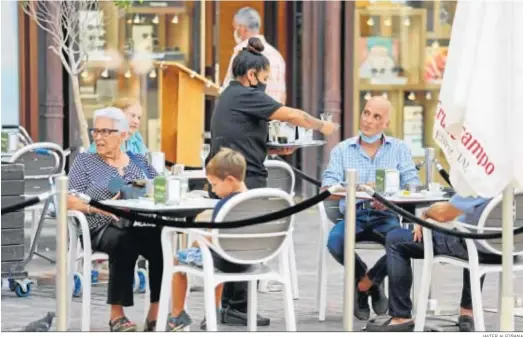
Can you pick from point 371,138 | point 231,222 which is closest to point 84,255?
point 231,222

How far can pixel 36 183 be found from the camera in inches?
472

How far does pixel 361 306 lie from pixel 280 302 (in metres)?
0.82

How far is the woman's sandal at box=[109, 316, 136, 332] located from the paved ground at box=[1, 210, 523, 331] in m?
0.28

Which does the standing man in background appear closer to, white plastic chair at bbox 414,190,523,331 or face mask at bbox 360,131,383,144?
face mask at bbox 360,131,383,144

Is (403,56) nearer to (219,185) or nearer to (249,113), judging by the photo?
(249,113)

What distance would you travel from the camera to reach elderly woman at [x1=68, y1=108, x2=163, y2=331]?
882 cm

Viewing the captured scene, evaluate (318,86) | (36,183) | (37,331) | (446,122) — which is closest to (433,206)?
(446,122)

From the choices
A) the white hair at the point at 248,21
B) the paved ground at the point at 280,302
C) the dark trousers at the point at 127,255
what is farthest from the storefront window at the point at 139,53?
the dark trousers at the point at 127,255

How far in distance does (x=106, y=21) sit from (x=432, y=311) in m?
6.79

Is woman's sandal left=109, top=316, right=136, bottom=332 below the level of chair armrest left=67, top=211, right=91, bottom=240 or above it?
below

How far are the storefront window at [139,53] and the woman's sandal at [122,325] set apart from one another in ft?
22.5

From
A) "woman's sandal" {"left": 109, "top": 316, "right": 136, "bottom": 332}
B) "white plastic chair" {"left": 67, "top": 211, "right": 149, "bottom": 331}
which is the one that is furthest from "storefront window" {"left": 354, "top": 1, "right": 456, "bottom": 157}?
"woman's sandal" {"left": 109, "top": 316, "right": 136, "bottom": 332}

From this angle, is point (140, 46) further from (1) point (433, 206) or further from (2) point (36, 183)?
(1) point (433, 206)

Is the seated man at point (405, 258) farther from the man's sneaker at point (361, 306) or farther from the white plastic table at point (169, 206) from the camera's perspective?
the white plastic table at point (169, 206)
